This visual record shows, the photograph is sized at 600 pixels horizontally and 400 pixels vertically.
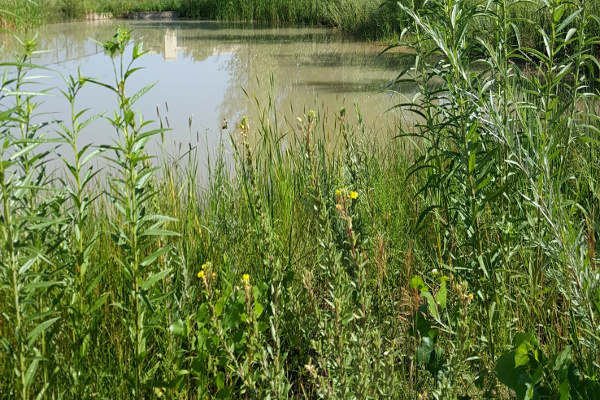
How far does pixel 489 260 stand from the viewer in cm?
159

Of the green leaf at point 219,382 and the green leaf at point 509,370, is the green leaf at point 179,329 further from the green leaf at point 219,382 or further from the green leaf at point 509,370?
the green leaf at point 509,370

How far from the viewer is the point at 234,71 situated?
33.5 feet

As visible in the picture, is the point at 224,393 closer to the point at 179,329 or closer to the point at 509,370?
the point at 179,329

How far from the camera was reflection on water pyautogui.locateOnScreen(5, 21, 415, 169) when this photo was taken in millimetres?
6816

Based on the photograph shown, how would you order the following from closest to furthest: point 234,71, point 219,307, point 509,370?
point 509,370
point 219,307
point 234,71

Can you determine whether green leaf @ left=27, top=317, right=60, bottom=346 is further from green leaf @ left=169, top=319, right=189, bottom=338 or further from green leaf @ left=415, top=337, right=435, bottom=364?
green leaf @ left=415, top=337, right=435, bottom=364

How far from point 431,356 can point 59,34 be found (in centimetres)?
1510

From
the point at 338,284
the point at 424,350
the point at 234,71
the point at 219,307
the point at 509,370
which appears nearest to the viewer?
the point at 338,284

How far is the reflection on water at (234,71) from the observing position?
22.4ft

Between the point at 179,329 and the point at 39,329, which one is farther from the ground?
the point at 39,329

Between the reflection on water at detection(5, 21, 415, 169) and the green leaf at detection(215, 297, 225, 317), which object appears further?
the reflection on water at detection(5, 21, 415, 169)

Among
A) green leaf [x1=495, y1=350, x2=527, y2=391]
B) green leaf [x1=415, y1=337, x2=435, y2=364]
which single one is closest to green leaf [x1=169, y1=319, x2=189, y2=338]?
green leaf [x1=415, y1=337, x2=435, y2=364]

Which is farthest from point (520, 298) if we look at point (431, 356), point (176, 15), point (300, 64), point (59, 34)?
point (176, 15)

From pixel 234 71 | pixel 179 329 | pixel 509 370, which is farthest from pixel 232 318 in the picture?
pixel 234 71
